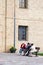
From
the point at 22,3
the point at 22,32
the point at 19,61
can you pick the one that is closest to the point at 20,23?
the point at 22,32

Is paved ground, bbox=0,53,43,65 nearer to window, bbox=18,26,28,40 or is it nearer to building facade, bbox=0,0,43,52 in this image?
building facade, bbox=0,0,43,52

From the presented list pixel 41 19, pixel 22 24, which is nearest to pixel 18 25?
pixel 22 24

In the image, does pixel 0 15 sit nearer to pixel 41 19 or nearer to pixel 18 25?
pixel 18 25

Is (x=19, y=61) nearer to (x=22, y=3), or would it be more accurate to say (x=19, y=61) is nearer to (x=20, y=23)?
(x=20, y=23)

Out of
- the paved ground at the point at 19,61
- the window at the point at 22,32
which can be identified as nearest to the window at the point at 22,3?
the window at the point at 22,32

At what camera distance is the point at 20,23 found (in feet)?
113

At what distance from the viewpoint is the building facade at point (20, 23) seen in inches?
1320

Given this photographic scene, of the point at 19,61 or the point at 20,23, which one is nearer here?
the point at 19,61

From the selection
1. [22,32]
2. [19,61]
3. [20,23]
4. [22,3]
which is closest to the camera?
[19,61]

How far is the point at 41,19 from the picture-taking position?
35.9m

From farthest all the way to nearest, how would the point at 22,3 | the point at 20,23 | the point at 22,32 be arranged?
the point at 22,3 < the point at 22,32 < the point at 20,23

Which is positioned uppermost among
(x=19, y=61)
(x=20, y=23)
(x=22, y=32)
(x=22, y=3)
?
(x=22, y=3)

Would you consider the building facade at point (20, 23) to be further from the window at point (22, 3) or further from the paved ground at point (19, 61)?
the paved ground at point (19, 61)

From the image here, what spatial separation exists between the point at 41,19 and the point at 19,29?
2566 mm
